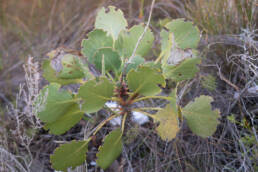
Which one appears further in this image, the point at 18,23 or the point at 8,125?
the point at 18,23

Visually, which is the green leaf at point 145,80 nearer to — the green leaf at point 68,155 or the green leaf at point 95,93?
the green leaf at point 95,93

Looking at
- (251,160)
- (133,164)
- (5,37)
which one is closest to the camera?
(251,160)

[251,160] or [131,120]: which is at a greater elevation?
[131,120]

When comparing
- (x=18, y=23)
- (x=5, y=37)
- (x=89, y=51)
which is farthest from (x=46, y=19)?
(x=89, y=51)

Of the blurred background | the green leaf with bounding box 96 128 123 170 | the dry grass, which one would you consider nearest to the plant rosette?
the green leaf with bounding box 96 128 123 170

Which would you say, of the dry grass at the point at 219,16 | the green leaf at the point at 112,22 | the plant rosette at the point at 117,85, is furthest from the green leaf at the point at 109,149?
the dry grass at the point at 219,16

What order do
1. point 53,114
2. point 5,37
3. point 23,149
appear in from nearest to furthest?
1. point 53,114
2. point 23,149
3. point 5,37

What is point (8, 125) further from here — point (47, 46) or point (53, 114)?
point (47, 46)
